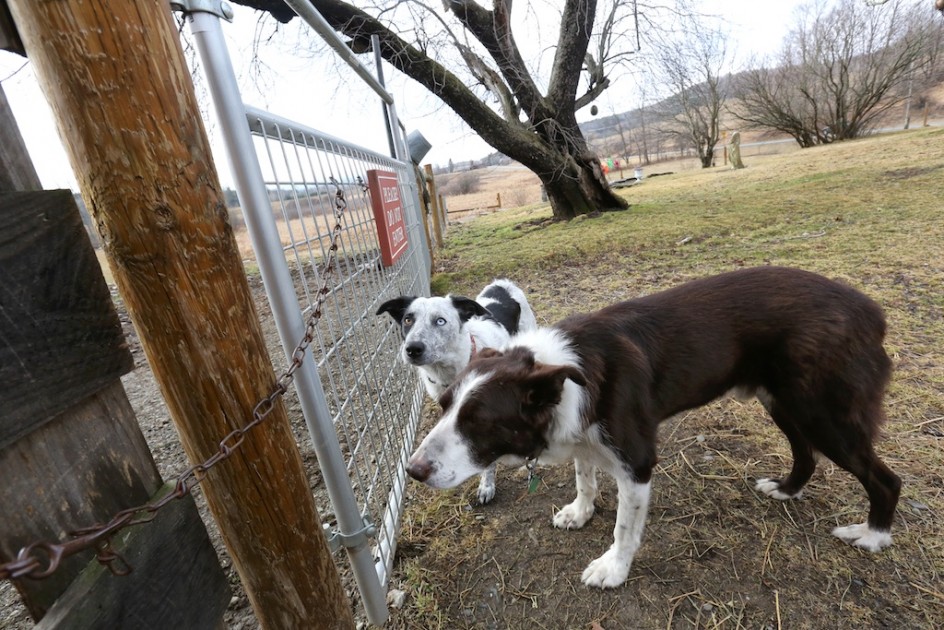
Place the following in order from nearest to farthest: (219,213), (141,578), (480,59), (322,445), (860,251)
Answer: (141,578)
(219,213)
(322,445)
(860,251)
(480,59)

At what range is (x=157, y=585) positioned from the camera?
108 centimetres

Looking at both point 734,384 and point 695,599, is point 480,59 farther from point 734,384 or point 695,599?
point 695,599

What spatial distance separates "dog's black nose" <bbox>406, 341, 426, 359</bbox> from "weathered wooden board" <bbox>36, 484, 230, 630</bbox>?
184 centimetres

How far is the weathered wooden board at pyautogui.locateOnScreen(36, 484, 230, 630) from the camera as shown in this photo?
35.4 inches

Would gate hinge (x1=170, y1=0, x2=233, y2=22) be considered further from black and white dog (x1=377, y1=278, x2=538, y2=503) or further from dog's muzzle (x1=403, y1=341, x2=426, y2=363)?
dog's muzzle (x1=403, y1=341, x2=426, y2=363)

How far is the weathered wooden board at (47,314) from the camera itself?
2.63 feet

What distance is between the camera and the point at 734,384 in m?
2.40

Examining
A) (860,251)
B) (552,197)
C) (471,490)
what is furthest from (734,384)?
(552,197)

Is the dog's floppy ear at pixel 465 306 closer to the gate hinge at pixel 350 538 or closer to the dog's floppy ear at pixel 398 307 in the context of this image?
the dog's floppy ear at pixel 398 307

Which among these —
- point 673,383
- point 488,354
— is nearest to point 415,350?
point 488,354

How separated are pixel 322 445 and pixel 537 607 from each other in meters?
1.40

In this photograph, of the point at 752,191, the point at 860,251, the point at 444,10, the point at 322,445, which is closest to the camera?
the point at 322,445

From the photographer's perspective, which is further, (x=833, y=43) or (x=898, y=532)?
(x=833, y=43)

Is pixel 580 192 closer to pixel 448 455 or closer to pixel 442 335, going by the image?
pixel 442 335
